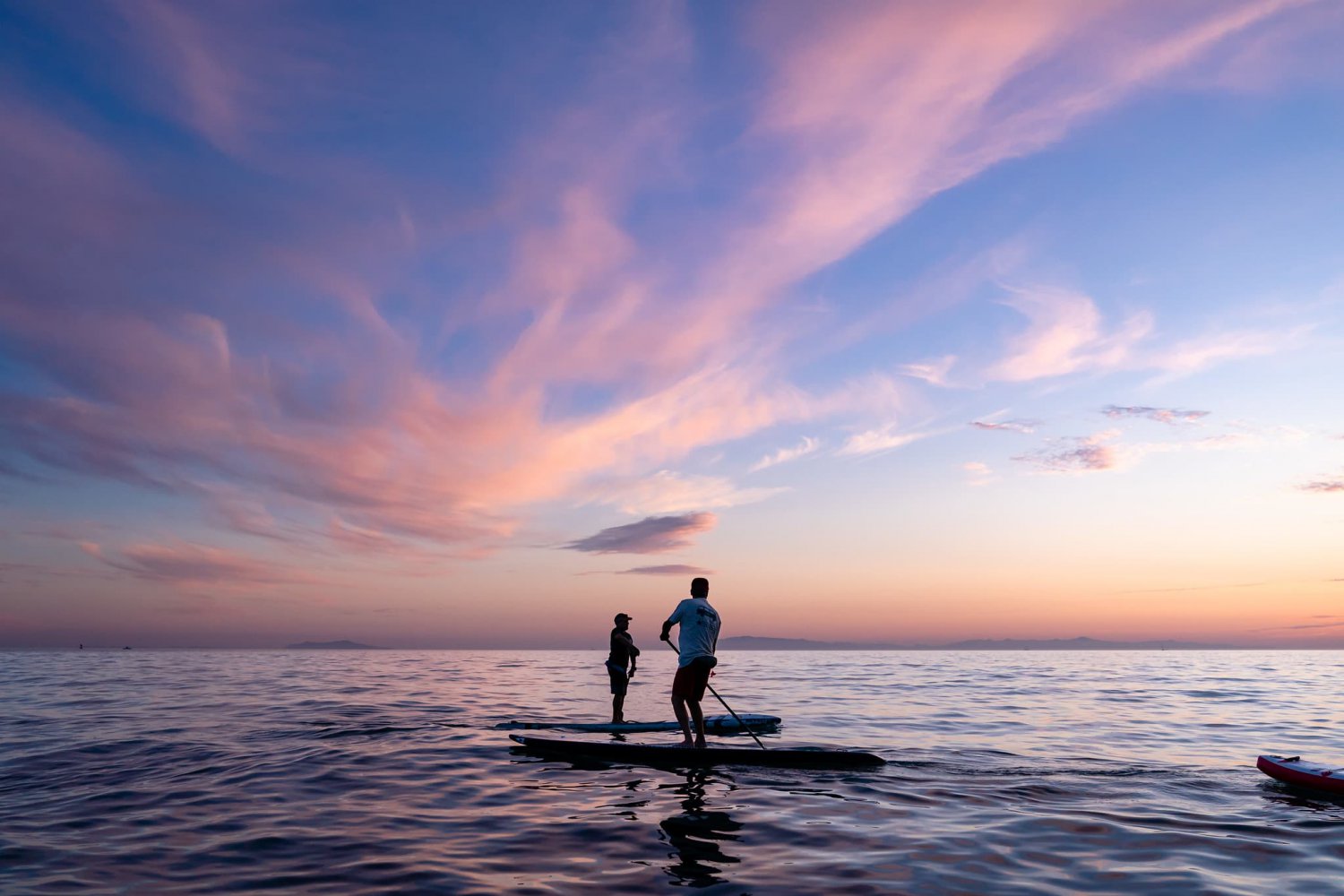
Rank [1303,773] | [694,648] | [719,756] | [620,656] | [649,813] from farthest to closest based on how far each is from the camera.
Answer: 1. [620,656]
2. [694,648]
3. [719,756]
4. [1303,773]
5. [649,813]

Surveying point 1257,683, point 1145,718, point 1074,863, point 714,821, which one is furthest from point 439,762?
point 1257,683

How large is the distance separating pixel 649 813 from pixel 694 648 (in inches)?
158

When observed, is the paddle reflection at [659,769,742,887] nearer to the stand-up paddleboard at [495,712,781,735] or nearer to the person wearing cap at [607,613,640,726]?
the stand-up paddleboard at [495,712,781,735]

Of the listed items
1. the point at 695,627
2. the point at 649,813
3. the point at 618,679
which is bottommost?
the point at 649,813

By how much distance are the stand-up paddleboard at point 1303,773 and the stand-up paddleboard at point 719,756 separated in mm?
5421

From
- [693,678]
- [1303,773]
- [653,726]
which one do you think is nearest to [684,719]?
[693,678]

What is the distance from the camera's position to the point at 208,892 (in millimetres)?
6738

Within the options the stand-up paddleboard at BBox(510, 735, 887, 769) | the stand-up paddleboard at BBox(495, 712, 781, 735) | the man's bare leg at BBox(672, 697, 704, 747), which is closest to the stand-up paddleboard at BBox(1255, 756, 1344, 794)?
the stand-up paddleboard at BBox(510, 735, 887, 769)

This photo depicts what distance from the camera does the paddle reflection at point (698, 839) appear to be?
7207 millimetres

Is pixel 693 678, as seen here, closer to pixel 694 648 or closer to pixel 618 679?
pixel 694 648

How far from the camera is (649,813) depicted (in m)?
9.70

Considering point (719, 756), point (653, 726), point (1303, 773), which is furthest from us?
point (653, 726)

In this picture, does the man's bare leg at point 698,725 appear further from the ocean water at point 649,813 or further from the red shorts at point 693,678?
the ocean water at point 649,813

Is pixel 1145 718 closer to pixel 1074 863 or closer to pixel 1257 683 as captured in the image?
pixel 1074 863
